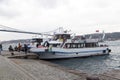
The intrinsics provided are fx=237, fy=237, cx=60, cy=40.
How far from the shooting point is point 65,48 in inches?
1485

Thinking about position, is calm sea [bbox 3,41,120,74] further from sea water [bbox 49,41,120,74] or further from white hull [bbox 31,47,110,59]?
white hull [bbox 31,47,110,59]

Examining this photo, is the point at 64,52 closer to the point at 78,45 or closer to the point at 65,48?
the point at 65,48

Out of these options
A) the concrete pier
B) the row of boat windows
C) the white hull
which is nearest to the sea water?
the white hull

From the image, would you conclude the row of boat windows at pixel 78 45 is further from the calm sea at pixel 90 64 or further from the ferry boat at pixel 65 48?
the calm sea at pixel 90 64

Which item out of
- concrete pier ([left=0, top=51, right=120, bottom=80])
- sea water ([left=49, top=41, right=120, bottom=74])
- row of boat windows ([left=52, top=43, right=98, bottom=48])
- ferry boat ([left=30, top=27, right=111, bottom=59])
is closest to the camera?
concrete pier ([left=0, top=51, right=120, bottom=80])

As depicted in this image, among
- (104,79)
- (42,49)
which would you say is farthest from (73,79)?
(42,49)

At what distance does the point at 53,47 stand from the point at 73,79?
2163 centimetres

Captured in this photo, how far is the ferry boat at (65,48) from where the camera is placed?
35.7 meters

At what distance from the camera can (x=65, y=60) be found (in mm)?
38094

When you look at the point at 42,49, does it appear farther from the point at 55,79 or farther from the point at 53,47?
the point at 55,79

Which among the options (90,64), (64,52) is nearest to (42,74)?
(90,64)

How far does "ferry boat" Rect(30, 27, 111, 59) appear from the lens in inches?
1404

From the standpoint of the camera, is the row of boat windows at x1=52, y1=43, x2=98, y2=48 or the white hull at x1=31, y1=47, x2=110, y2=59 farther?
the row of boat windows at x1=52, y1=43, x2=98, y2=48

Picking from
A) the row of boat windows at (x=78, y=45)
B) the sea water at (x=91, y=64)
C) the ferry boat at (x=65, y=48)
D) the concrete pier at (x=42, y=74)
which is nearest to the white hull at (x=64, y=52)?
the ferry boat at (x=65, y=48)
